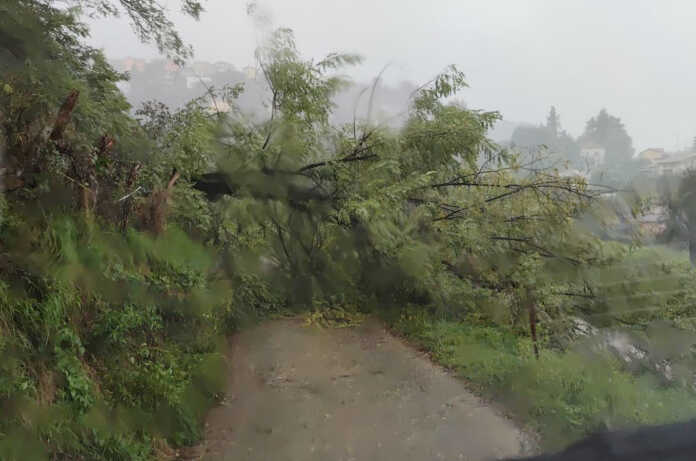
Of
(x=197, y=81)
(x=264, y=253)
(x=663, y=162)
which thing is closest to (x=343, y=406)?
(x=264, y=253)

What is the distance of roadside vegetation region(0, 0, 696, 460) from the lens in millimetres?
2012

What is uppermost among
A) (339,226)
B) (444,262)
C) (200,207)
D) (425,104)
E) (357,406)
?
(425,104)

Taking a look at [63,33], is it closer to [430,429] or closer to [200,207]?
[200,207]

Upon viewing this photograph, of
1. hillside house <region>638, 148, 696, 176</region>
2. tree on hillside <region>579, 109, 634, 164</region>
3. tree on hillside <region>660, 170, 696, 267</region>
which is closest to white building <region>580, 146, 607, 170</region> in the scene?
tree on hillside <region>579, 109, 634, 164</region>

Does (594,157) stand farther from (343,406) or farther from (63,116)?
(63,116)

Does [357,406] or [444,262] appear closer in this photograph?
[357,406]

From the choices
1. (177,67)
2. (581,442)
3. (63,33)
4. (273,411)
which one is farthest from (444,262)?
(63,33)

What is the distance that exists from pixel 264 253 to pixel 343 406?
4.36 ft

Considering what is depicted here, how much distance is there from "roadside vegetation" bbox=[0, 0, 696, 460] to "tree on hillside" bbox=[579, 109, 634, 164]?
1.10ft

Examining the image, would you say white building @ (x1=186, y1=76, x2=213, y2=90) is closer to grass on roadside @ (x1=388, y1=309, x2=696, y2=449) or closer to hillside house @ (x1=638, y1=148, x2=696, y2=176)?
grass on roadside @ (x1=388, y1=309, x2=696, y2=449)

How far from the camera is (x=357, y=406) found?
3.32 m

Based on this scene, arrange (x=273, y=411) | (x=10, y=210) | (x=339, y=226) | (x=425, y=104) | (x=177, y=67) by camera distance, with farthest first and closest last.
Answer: (x=425, y=104) < (x=177, y=67) < (x=339, y=226) < (x=273, y=411) < (x=10, y=210)

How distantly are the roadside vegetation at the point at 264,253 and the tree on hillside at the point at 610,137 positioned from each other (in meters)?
0.33

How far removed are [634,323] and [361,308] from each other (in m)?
2.09
